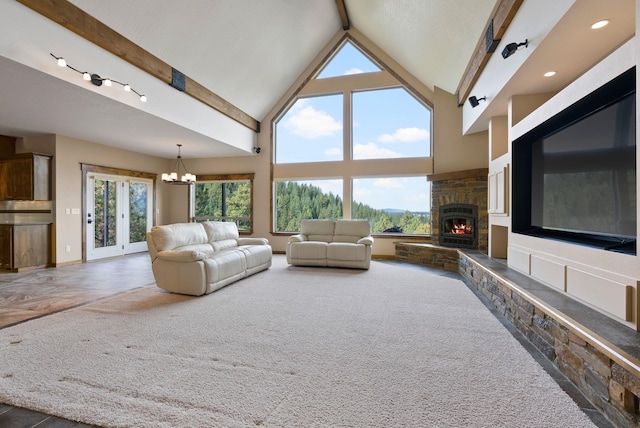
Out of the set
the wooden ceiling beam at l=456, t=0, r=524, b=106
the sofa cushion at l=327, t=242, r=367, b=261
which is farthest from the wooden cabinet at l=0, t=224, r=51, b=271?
the wooden ceiling beam at l=456, t=0, r=524, b=106

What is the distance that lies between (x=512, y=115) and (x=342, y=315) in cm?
331

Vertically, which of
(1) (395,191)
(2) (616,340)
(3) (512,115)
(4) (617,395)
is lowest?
(4) (617,395)

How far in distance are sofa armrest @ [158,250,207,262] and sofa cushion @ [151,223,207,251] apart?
0.14m

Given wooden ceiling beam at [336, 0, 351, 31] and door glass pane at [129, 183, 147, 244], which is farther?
door glass pane at [129, 183, 147, 244]

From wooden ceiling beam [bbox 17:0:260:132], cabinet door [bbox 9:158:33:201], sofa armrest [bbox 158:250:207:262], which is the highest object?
wooden ceiling beam [bbox 17:0:260:132]

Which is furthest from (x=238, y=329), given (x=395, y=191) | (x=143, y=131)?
(x=395, y=191)

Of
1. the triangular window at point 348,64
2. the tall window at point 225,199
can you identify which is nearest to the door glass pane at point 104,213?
the tall window at point 225,199

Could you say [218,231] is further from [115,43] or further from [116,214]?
[116,214]

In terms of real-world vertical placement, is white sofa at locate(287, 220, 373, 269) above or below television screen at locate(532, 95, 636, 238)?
below

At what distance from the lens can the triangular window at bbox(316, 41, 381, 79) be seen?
7.28m

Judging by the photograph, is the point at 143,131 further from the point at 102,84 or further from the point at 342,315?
the point at 342,315

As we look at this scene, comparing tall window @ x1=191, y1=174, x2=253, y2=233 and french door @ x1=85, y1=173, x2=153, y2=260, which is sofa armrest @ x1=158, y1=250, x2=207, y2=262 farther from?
tall window @ x1=191, y1=174, x2=253, y2=233

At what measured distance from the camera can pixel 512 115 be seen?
12.6 ft

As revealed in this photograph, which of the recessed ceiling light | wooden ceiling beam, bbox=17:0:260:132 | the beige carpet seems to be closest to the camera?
the beige carpet
